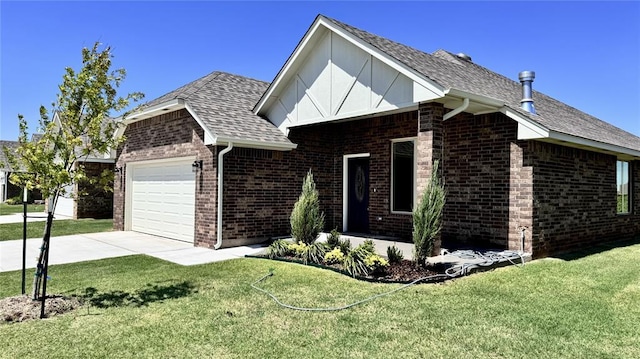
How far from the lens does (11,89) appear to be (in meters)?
14.5

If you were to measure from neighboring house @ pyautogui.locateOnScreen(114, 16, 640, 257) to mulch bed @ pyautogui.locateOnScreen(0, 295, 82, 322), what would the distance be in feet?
15.1

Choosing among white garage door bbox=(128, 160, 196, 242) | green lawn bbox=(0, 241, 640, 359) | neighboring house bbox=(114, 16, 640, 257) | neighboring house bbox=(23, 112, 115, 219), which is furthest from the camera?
neighboring house bbox=(23, 112, 115, 219)

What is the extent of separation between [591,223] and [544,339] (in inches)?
309

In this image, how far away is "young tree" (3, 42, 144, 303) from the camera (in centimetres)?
542

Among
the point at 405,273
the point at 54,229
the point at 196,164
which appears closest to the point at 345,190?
the point at 196,164

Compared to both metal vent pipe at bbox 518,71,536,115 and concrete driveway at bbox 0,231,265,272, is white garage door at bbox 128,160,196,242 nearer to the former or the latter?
concrete driveway at bbox 0,231,265,272

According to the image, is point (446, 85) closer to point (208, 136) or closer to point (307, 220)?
point (307, 220)

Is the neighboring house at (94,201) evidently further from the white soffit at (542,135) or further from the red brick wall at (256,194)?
the white soffit at (542,135)

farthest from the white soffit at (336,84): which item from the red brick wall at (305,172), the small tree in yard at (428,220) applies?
the small tree in yard at (428,220)

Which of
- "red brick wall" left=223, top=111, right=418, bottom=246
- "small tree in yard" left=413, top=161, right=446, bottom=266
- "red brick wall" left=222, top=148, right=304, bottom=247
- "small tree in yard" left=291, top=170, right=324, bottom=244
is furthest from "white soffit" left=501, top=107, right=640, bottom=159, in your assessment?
"red brick wall" left=222, top=148, right=304, bottom=247

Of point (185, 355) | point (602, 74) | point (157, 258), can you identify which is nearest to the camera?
point (185, 355)

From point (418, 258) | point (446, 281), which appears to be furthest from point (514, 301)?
point (418, 258)

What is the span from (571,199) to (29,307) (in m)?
10.9

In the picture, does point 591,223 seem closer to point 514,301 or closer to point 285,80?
point 514,301
